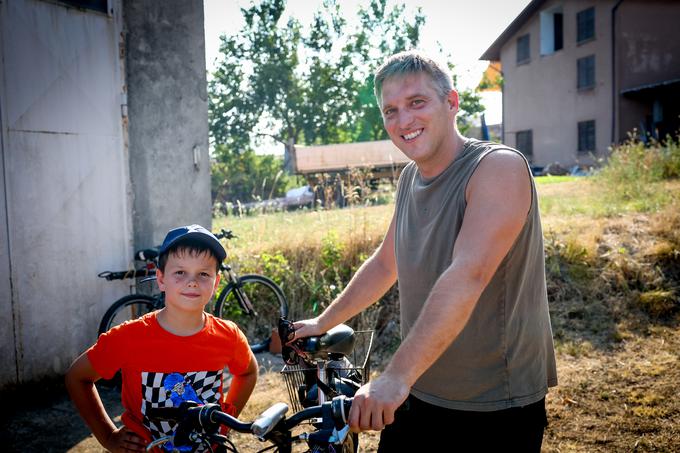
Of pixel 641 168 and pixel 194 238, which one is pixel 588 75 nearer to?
pixel 641 168

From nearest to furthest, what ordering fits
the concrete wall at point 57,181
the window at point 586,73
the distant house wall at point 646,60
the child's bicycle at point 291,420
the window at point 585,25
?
the child's bicycle at point 291,420 < the concrete wall at point 57,181 < the distant house wall at point 646,60 < the window at point 585,25 < the window at point 586,73

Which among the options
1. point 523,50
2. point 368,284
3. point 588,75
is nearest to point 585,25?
point 588,75

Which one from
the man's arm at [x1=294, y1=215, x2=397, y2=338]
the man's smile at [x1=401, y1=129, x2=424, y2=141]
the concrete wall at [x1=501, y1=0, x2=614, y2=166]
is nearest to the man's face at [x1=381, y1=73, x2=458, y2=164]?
the man's smile at [x1=401, y1=129, x2=424, y2=141]

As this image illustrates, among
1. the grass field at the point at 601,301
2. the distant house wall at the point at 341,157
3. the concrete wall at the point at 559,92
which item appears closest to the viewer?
the grass field at the point at 601,301

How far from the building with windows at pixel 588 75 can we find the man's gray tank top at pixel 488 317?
24503 millimetres

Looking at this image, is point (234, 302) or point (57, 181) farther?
point (234, 302)

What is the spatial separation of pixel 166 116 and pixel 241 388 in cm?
470

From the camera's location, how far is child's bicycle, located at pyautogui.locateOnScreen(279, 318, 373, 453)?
86.5 inches

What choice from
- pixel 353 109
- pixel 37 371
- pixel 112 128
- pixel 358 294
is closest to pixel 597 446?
pixel 358 294

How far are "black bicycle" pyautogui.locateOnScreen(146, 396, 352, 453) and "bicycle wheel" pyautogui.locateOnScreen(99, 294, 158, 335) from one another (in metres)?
4.31

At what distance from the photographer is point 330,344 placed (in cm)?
237

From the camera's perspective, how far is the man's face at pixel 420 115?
227cm

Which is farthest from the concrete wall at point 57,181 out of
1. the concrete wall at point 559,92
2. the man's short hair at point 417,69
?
the concrete wall at point 559,92

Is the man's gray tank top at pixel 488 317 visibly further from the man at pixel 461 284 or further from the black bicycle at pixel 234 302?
the black bicycle at pixel 234 302
